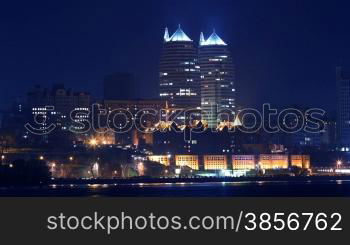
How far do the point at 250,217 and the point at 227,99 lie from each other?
9014 centimetres

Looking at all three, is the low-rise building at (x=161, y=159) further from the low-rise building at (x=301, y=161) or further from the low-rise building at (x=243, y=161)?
the low-rise building at (x=301, y=161)

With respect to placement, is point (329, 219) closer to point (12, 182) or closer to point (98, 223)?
point (98, 223)

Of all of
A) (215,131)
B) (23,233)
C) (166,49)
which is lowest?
(23,233)

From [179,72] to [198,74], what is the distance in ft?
9.29

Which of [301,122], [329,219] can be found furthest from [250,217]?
[301,122]

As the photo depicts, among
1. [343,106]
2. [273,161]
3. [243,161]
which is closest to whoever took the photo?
[243,161]

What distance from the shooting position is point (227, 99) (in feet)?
363

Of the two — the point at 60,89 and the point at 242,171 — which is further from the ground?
the point at 60,89

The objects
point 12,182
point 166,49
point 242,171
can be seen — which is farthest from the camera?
point 166,49

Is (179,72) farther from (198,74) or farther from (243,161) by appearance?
(243,161)

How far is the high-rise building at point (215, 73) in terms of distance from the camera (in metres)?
109

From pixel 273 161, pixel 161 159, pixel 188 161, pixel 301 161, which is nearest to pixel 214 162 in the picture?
pixel 188 161

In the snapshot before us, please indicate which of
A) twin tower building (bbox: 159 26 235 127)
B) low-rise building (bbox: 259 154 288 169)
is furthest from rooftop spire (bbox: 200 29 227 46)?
low-rise building (bbox: 259 154 288 169)

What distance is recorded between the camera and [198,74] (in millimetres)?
110250
